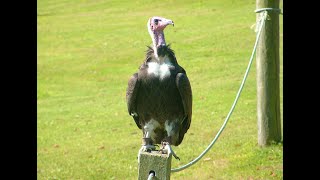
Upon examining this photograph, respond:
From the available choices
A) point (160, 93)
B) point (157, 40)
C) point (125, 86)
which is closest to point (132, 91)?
point (160, 93)

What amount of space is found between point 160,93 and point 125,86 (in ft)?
26.3

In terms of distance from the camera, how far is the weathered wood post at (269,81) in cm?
612

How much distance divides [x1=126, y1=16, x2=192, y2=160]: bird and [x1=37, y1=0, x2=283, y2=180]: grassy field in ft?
8.20

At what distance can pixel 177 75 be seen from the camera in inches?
127

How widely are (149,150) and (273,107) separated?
3173 mm

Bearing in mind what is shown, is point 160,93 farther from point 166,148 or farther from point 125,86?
point 125,86

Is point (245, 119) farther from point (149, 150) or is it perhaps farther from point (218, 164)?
point (149, 150)

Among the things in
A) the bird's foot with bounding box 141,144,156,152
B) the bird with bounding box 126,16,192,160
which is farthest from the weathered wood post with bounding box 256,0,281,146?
the bird's foot with bounding box 141,144,156,152

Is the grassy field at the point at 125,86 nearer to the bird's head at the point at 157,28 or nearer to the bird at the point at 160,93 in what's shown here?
the bird at the point at 160,93

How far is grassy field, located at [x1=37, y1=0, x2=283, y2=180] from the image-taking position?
6266mm

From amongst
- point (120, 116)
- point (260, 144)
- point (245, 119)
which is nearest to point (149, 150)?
point (260, 144)

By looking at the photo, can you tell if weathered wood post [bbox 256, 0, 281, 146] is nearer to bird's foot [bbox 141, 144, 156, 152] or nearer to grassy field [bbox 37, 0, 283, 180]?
grassy field [bbox 37, 0, 283, 180]

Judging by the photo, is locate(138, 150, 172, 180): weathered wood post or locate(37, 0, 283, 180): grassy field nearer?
locate(138, 150, 172, 180): weathered wood post

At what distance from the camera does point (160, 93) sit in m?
3.22
